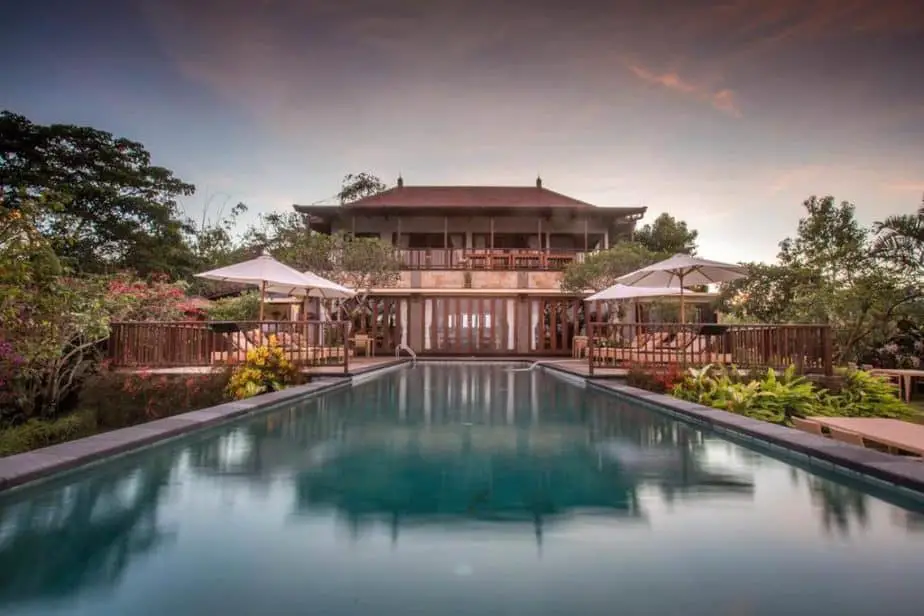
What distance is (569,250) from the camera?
76.7 ft

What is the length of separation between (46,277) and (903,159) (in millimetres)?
21991

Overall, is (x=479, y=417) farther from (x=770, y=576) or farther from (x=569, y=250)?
(x=569, y=250)

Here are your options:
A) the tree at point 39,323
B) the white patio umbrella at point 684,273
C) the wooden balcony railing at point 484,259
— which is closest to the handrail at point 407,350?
the wooden balcony railing at point 484,259

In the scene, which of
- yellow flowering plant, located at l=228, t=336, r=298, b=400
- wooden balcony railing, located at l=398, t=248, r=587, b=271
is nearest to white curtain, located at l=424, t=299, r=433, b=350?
wooden balcony railing, located at l=398, t=248, r=587, b=271

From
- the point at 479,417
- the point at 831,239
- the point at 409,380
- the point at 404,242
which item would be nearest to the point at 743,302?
the point at 831,239

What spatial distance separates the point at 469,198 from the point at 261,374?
745 inches

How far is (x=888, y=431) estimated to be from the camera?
219 inches

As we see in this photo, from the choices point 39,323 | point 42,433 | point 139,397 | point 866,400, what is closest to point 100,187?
point 139,397

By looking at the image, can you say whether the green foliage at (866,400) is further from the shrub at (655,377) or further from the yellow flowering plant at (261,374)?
the yellow flowering plant at (261,374)

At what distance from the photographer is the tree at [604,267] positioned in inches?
731

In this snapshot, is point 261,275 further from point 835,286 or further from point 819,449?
point 835,286

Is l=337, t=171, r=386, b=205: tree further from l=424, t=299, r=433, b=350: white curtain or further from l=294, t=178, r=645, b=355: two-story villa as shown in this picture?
l=424, t=299, r=433, b=350: white curtain

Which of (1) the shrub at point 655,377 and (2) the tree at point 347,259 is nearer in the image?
(1) the shrub at point 655,377

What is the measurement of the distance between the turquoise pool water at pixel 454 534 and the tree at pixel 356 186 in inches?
1119
